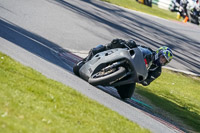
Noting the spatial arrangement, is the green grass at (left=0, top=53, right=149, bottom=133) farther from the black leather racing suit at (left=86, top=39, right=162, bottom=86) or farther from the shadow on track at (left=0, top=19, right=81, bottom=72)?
the shadow on track at (left=0, top=19, right=81, bottom=72)

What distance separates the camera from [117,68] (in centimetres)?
932

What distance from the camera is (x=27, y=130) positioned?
5.14 m

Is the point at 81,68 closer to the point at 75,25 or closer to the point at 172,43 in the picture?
the point at 75,25

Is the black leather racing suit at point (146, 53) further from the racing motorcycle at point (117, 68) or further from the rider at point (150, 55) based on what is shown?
the racing motorcycle at point (117, 68)

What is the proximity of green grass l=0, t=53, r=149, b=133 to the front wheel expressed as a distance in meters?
1.46

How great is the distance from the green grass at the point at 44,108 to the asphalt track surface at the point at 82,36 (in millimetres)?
930

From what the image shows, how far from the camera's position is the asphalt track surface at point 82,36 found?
9.28m

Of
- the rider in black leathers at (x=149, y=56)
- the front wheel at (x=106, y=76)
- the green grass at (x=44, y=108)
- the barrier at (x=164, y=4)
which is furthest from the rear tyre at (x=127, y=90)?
the barrier at (x=164, y=4)

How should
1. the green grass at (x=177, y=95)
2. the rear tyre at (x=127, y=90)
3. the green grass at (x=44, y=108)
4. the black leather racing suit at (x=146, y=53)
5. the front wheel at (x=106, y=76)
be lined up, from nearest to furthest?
the green grass at (x=44, y=108) < the front wheel at (x=106, y=76) < the black leather racing suit at (x=146, y=53) < the rear tyre at (x=127, y=90) < the green grass at (x=177, y=95)

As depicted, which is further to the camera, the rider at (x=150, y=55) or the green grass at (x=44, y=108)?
the rider at (x=150, y=55)

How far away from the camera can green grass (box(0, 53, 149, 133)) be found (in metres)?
5.49

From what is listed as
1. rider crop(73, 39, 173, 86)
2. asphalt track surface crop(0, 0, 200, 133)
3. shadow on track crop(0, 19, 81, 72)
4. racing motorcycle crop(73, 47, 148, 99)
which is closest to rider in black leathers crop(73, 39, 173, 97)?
rider crop(73, 39, 173, 86)

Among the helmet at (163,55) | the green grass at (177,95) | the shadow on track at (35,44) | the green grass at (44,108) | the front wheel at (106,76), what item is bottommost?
the green grass at (177,95)

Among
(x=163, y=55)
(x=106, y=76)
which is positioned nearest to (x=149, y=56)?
(x=163, y=55)
